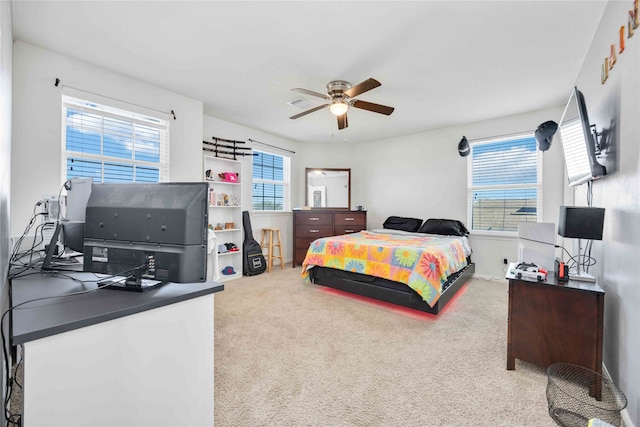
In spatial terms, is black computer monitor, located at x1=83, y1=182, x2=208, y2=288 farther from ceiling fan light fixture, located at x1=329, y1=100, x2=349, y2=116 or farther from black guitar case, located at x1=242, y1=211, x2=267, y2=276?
black guitar case, located at x1=242, y1=211, x2=267, y2=276

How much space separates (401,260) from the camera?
3076 millimetres

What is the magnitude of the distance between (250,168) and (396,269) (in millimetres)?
3187

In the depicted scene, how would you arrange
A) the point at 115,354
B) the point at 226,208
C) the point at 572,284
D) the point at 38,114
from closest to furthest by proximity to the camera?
the point at 115,354, the point at 572,284, the point at 38,114, the point at 226,208

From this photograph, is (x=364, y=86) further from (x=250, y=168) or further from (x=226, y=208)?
(x=226, y=208)

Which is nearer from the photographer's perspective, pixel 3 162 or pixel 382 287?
pixel 3 162

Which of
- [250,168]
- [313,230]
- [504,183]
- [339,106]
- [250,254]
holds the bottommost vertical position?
[250,254]

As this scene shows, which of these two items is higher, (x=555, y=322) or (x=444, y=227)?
(x=444, y=227)

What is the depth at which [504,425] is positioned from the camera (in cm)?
148

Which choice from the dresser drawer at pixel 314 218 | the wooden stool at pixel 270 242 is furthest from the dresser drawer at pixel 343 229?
the wooden stool at pixel 270 242

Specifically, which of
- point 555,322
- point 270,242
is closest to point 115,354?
point 555,322

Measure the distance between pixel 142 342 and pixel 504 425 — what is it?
1.85 metres

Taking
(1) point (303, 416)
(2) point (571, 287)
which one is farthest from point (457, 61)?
(1) point (303, 416)

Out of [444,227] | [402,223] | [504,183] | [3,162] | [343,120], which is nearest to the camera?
[3,162]

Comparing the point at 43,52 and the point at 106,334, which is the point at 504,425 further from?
the point at 43,52
